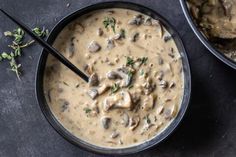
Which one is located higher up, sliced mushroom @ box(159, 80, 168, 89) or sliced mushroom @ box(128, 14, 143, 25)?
sliced mushroom @ box(128, 14, 143, 25)

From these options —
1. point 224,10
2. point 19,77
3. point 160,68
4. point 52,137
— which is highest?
point 224,10

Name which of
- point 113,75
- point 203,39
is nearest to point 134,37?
point 113,75

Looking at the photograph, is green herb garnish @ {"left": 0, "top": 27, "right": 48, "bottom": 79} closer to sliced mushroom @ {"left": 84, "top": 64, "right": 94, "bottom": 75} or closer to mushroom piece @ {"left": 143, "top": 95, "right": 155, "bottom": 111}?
sliced mushroom @ {"left": 84, "top": 64, "right": 94, "bottom": 75}

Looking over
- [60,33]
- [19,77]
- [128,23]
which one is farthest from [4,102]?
[128,23]

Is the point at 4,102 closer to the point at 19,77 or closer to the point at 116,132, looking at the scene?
the point at 19,77

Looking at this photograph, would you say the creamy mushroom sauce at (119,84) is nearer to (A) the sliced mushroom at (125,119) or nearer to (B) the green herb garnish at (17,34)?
(A) the sliced mushroom at (125,119)

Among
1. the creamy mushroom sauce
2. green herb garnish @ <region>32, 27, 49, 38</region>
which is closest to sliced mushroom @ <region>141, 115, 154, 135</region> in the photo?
the creamy mushroom sauce
